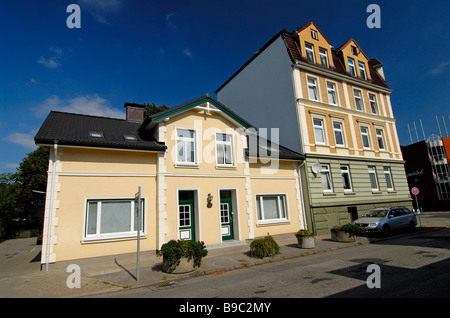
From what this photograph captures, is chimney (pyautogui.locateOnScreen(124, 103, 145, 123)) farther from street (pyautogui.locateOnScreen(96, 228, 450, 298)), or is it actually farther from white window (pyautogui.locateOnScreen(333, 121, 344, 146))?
white window (pyautogui.locateOnScreen(333, 121, 344, 146))

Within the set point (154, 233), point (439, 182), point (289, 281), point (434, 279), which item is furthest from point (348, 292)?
point (439, 182)

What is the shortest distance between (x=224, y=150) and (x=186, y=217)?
13.8ft

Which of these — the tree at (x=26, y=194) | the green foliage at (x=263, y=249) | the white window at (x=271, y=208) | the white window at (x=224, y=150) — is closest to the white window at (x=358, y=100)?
the white window at (x=271, y=208)

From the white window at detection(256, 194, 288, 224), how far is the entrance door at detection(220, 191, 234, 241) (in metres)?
1.80

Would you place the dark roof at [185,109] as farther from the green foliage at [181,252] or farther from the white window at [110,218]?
the green foliage at [181,252]

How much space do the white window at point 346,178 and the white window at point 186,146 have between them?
37.4 ft

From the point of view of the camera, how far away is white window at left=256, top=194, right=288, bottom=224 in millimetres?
14883

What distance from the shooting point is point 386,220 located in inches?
596

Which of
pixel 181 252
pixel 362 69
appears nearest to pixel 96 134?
pixel 181 252

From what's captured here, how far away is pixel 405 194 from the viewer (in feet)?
70.1

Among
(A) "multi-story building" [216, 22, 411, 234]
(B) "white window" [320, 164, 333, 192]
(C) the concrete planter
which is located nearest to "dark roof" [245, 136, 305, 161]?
(A) "multi-story building" [216, 22, 411, 234]

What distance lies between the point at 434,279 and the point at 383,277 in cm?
110

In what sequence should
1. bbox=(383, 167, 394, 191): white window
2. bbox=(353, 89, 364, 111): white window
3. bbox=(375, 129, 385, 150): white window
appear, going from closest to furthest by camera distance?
bbox=(383, 167, 394, 191): white window < bbox=(353, 89, 364, 111): white window < bbox=(375, 129, 385, 150): white window
